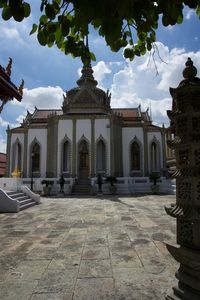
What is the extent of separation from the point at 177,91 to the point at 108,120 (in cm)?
2382

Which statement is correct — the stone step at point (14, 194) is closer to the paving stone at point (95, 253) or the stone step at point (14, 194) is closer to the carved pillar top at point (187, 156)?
the paving stone at point (95, 253)

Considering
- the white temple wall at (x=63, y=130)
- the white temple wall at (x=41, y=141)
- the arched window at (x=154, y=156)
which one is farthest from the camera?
the arched window at (x=154, y=156)

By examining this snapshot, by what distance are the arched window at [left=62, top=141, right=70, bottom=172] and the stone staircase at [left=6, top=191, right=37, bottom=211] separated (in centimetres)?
1188

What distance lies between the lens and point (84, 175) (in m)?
26.8

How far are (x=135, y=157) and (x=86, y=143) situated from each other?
18.8 feet

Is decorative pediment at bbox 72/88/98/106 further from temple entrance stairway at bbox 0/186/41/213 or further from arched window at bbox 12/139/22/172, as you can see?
temple entrance stairway at bbox 0/186/41/213

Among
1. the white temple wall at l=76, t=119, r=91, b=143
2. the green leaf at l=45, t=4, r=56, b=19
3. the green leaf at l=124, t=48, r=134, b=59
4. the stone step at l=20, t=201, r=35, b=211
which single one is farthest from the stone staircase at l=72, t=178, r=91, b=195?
the green leaf at l=45, t=4, r=56, b=19

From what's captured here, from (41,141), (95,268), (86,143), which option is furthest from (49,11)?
(41,141)

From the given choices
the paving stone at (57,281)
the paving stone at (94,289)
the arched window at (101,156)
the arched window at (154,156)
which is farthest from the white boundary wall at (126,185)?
the paving stone at (94,289)

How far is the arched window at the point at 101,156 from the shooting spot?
2725cm

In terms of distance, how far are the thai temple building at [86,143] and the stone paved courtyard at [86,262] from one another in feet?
60.3

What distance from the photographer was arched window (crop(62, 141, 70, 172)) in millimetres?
27078

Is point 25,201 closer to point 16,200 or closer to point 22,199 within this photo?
point 22,199

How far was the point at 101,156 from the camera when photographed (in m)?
27.6
